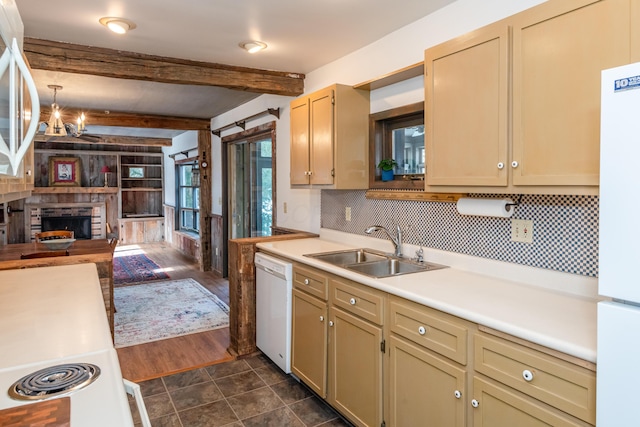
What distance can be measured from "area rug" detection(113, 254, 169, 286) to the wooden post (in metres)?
0.75

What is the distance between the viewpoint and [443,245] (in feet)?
8.30

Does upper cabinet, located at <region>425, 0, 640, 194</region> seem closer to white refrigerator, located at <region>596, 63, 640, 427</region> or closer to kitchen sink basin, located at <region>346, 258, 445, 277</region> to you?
white refrigerator, located at <region>596, 63, 640, 427</region>

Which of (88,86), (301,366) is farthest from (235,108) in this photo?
(301,366)

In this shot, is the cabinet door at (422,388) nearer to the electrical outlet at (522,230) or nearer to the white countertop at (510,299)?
the white countertop at (510,299)

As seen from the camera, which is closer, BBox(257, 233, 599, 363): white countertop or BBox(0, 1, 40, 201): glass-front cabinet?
BBox(0, 1, 40, 201): glass-front cabinet

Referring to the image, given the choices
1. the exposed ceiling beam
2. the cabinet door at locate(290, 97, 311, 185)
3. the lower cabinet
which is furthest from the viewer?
the exposed ceiling beam

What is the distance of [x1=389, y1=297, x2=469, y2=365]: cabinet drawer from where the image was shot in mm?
1651

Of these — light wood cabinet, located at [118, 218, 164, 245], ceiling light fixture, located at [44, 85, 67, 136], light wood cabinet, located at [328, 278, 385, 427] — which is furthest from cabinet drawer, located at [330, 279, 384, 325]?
light wood cabinet, located at [118, 218, 164, 245]

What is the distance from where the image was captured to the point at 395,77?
2.73 metres

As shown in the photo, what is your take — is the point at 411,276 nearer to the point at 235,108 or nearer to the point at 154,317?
the point at 154,317

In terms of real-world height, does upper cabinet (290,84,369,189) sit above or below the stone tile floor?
above

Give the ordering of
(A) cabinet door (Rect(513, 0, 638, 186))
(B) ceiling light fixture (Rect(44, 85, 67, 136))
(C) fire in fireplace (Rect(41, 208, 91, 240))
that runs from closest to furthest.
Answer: (A) cabinet door (Rect(513, 0, 638, 186))
(B) ceiling light fixture (Rect(44, 85, 67, 136))
(C) fire in fireplace (Rect(41, 208, 91, 240))

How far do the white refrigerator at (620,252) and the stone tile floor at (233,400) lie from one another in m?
1.65

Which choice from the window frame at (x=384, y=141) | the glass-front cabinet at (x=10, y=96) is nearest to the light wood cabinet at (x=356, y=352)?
the window frame at (x=384, y=141)
